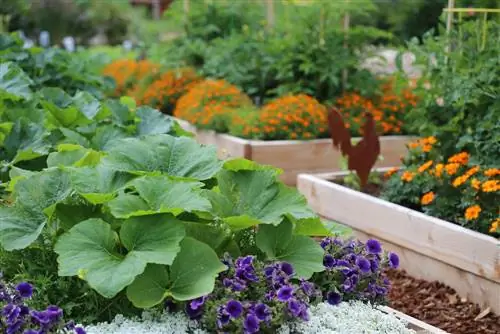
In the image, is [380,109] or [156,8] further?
[156,8]

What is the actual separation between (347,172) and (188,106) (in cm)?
234

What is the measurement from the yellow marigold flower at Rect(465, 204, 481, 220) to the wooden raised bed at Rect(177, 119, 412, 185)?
2.38 meters

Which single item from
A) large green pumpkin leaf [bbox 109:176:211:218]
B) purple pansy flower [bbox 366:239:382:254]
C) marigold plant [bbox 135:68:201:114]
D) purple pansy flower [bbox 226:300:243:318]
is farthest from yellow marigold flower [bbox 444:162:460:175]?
marigold plant [bbox 135:68:201:114]

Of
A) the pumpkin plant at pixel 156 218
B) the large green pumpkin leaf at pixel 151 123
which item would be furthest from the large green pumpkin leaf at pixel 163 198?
the large green pumpkin leaf at pixel 151 123

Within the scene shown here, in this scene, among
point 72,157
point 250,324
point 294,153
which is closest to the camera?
point 250,324

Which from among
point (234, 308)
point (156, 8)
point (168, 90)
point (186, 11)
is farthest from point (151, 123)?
point (156, 8)

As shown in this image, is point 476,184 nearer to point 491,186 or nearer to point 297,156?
point 491,186

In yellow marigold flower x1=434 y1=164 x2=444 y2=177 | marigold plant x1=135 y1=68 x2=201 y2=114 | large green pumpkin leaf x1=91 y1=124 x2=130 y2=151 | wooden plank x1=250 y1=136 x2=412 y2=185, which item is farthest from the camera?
marigold plant x1=135 y1=68 x2=201 y2=114

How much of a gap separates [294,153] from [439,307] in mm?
2610

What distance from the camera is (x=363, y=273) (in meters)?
2.85

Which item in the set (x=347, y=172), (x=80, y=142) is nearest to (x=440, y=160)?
(x=347, y=172)

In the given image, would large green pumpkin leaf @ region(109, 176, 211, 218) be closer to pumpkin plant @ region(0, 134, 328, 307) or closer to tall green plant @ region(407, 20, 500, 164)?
pumpkin plant @ region(0, 134, 328, 307)

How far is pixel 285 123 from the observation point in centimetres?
674

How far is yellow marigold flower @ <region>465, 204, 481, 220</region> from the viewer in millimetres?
4230
